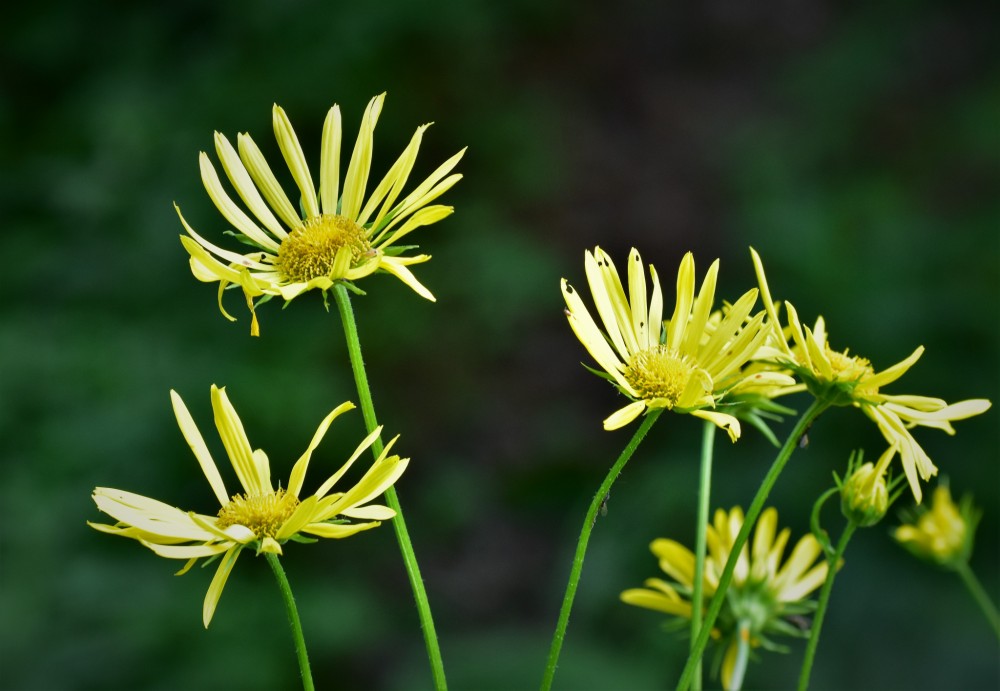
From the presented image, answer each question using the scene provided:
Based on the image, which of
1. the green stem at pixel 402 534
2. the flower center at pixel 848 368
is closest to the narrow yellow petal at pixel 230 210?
the green stem at pixel 402 534

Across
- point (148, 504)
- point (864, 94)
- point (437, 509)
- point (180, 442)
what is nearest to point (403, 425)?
point (437, 509)

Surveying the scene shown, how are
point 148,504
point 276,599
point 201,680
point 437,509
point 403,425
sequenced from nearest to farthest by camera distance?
1. point 148,504
2. point 201,680
3. point 276,599
4. point 437,509
5. point 403,425

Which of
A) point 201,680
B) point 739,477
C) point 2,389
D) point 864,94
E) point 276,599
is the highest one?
point 864,94

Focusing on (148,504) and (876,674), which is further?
(876,674)

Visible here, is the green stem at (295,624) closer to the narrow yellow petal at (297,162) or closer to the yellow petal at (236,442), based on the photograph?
the yellow petal at (236,442)

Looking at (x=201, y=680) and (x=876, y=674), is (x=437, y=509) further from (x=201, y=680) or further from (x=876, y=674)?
(x=876, y=674)

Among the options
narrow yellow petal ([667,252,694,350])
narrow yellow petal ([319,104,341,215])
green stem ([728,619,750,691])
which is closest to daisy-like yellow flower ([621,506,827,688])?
green stem ([728,619,750,691])

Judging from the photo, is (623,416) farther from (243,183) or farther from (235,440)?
(243,183)
